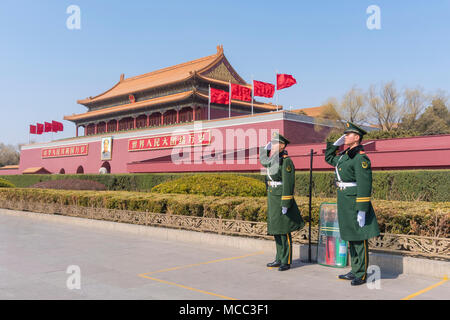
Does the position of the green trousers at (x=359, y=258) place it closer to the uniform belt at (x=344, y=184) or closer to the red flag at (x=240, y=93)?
the uniform belt at (x=344, y=184)

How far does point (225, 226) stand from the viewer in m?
7.74

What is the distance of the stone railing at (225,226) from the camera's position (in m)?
5.26

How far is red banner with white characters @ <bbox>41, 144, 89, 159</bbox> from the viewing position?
3453cm

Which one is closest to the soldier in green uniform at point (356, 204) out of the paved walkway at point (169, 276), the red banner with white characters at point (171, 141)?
the paved walkway at point (169, 276)

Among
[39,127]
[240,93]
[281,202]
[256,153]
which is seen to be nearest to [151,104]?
[240,93]

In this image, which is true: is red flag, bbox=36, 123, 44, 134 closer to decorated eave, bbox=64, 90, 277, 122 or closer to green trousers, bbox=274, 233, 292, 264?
decorated eave, bbox=64, 90, 277, 122

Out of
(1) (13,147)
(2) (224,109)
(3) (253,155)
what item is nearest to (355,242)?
(3) (253,155)

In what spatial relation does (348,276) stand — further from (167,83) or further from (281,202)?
(167,83)

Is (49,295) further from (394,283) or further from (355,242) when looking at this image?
(394,283)

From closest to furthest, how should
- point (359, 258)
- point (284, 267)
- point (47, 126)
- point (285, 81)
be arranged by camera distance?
point (359, 258), point (284, 267), point (285, 81), point (47, 126)

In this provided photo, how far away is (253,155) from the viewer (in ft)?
64.5

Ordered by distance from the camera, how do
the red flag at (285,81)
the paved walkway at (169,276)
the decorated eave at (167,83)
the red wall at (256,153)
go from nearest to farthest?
1. the paved walkway at (169,276)
2. the red wall at (256,153)
3. the red flag at (285,81)
4. the decorated eave at (167,83)

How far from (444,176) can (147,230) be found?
28.8ft

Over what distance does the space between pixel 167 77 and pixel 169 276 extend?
3086 centimetres
